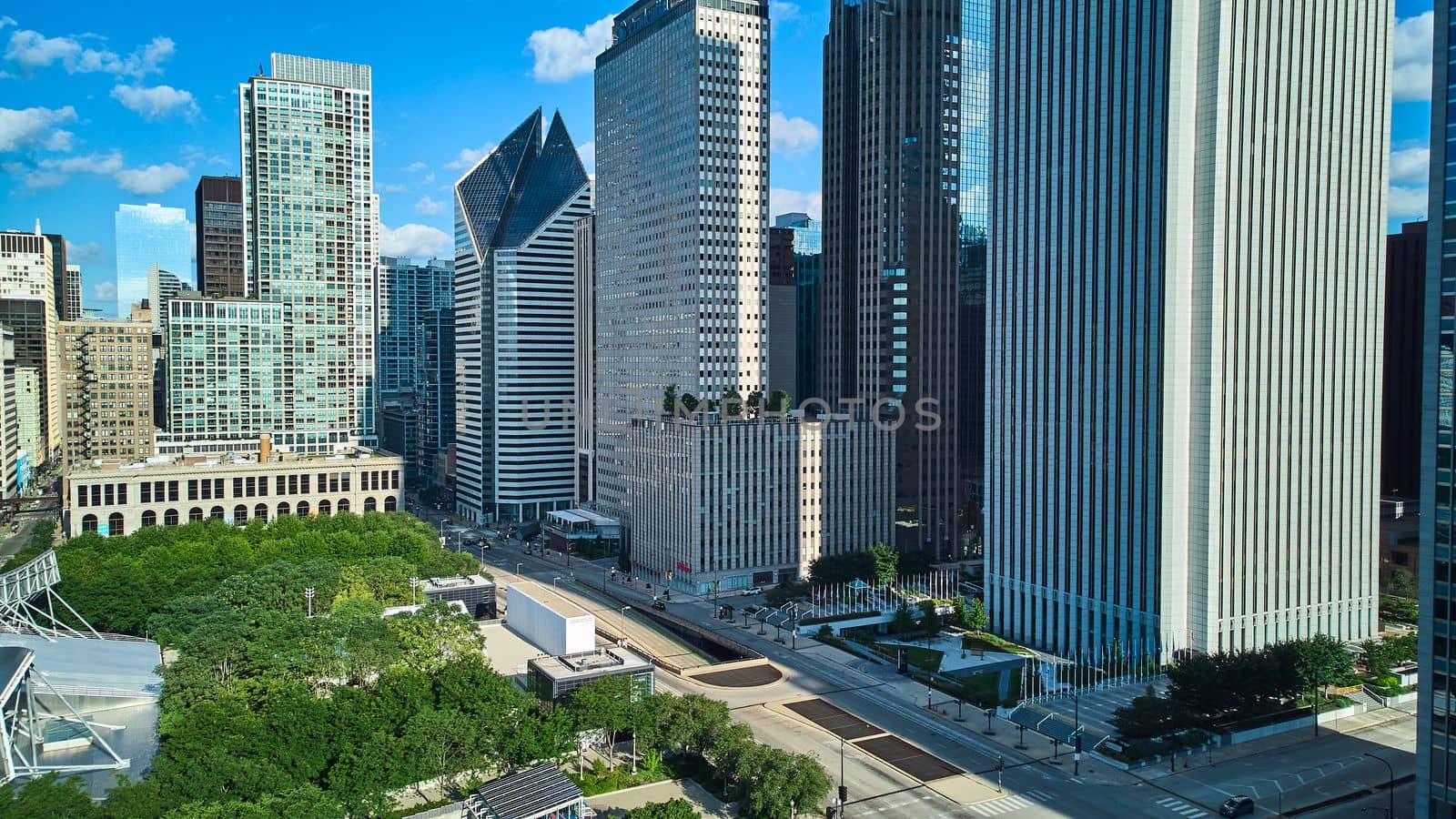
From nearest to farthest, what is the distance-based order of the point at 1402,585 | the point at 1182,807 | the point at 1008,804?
1. the point at 1182,807
2. the point at 1008,804
3. the point at 1402,585

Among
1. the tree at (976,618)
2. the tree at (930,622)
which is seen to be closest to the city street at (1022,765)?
the tree at (930,622)

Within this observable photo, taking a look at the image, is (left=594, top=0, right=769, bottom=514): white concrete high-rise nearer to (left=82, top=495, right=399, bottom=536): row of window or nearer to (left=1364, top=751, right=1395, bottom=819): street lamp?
(left=82, top=495, right=399, bottom=536): row of window

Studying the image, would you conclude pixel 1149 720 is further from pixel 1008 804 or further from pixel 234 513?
pixel 234 513

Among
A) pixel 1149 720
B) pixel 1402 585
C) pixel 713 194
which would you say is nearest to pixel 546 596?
pixel 713 194

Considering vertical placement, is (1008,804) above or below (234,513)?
below

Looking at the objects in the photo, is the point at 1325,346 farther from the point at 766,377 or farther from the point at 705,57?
the point at 705,57

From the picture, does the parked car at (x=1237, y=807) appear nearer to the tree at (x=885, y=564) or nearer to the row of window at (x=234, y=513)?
the tree at (x=885, y=564)
